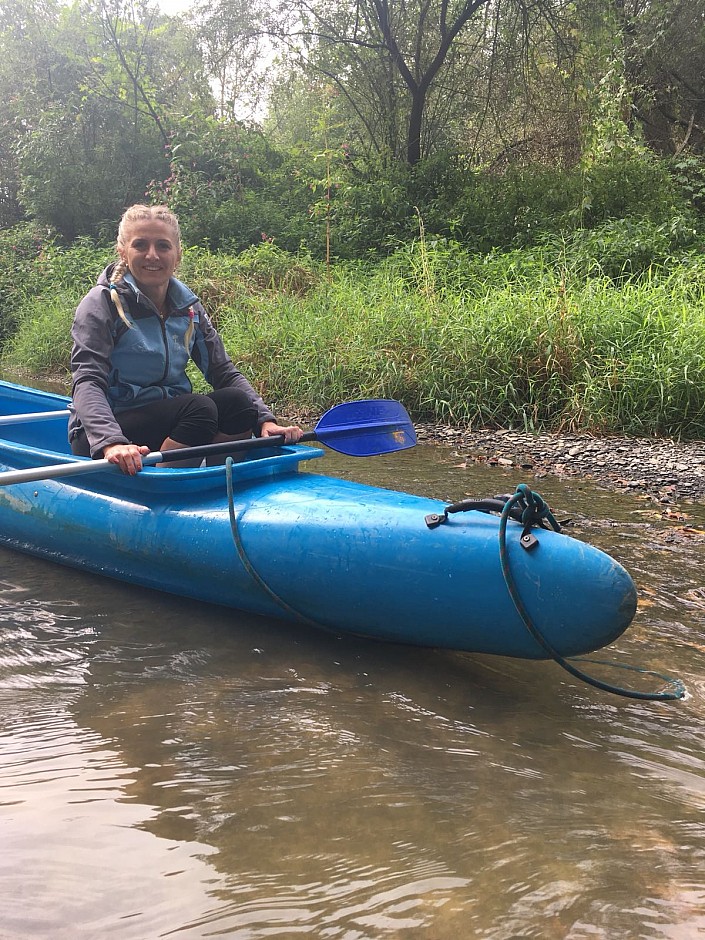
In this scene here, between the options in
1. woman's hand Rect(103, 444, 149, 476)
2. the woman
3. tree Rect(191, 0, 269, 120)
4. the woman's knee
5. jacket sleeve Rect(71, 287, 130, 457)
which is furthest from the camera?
tree Rect(191, 0, 269, 120)

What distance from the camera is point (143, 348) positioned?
2908 millimetres

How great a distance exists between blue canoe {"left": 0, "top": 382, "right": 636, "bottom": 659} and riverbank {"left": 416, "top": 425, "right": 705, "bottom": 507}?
206 centimetres

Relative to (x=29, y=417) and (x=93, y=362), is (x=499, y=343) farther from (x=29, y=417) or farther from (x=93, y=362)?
(x=93, y=362)

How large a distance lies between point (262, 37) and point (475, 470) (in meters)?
8.35

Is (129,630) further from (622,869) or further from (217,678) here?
(622,869)

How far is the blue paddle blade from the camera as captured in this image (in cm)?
305

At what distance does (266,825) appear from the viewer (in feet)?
5.21

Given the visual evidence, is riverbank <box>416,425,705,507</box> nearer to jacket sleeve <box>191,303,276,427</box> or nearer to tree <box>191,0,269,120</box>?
jacket sleeve <box>191,303,276,427</box>

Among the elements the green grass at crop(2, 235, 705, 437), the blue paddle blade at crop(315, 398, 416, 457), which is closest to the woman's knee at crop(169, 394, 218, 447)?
the blue paddle blade at crop(315, 398, 416, 457)

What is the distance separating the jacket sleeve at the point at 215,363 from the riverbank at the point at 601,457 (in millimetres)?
1896

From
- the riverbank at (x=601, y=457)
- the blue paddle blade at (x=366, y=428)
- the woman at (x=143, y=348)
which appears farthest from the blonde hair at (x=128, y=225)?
the riverbank at (x=601, y=457)

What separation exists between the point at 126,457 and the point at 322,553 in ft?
2.40

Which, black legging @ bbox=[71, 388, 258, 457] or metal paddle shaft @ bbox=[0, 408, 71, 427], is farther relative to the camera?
metal paddle shaft @ bbox=[0, 408, 71, 427]

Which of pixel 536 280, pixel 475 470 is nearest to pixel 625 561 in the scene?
pixel 475 470
